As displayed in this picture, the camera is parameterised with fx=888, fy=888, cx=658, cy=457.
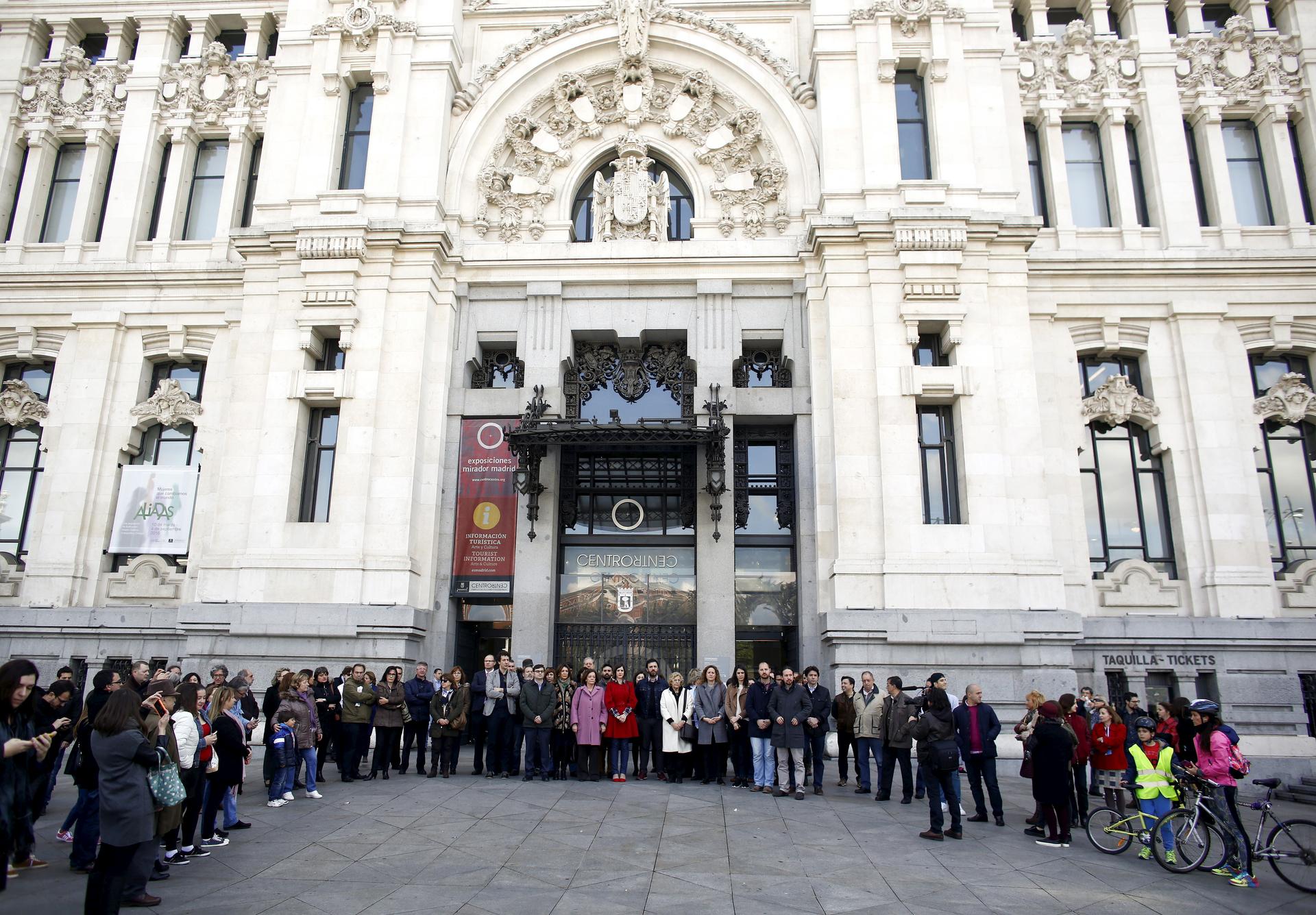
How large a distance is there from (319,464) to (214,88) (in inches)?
483

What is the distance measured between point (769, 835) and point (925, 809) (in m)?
3.31

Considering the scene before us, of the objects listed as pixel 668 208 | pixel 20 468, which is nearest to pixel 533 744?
pixel 668 208

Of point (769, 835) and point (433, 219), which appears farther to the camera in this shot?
point (433, 219)

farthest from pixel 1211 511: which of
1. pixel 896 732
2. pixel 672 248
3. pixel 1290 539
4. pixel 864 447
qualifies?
pixel 672 248

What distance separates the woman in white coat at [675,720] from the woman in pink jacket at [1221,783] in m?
7.37

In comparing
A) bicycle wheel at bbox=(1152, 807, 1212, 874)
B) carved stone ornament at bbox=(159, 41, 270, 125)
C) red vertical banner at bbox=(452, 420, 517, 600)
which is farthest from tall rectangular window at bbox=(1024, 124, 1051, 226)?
carved stone ornament at bbox=(159, 41, 270, 125)

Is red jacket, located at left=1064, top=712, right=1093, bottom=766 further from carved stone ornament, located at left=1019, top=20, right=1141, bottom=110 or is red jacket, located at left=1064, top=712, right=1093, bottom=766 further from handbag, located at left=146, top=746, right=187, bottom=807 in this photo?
carved stone ornament, located at left=1019, top=20, right=1141, bottom=110

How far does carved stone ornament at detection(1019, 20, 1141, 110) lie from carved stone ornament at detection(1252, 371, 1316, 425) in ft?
27.9

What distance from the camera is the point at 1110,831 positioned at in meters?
11.1

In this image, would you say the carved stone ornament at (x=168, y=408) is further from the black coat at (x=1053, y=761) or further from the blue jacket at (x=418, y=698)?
the black coat at (x=1053, y=761)

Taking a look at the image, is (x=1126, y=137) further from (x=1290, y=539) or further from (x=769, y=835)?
(x=769, y=835)

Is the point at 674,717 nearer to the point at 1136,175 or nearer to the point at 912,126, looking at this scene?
the point at 912,126

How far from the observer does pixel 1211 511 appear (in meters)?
20.6

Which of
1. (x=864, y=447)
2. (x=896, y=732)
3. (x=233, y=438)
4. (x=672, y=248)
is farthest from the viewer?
(x=672, y=248)
